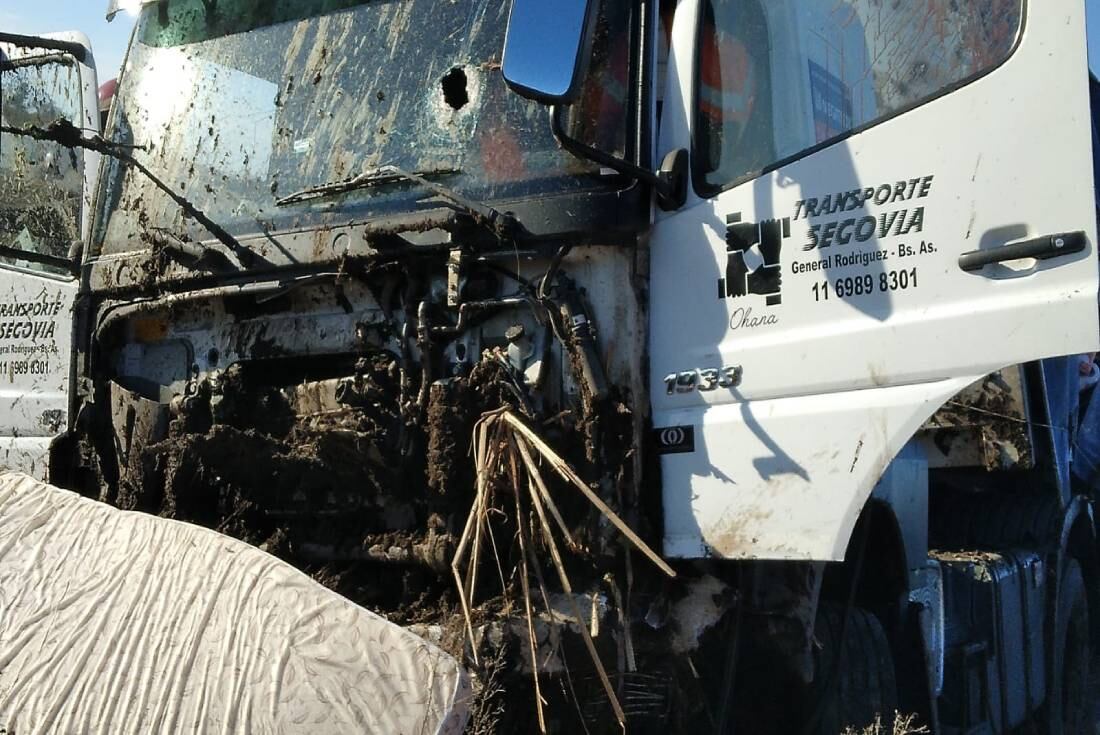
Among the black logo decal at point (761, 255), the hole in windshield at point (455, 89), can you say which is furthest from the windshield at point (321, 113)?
the black logo decal at point (761, 255)

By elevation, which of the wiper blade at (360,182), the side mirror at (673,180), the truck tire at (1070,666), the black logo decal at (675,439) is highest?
the wiper blade at (360,182)

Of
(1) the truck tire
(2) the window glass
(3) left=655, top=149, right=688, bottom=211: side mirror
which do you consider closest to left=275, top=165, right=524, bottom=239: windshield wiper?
(3) left=655, top=149, right=688, bottom=211: side mirror

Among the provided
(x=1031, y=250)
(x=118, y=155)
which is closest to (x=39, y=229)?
(x=118, y=155)

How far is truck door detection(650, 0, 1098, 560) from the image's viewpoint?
8.34 ft

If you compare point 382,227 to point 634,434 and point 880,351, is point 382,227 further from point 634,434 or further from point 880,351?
point 880,351

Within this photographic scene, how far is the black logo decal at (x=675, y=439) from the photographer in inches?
116

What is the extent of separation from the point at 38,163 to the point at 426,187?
74.7 inches

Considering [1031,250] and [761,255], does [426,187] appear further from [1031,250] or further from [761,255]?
[1031,250]

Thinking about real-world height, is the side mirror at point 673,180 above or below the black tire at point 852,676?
above

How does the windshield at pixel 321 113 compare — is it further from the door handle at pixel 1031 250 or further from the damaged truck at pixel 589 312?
the door handle at pixel 1031 250

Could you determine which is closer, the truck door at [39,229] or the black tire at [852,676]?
the black tire at [852,676]

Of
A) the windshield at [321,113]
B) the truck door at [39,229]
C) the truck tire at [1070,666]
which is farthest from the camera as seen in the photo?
the truck tire at [1070,666]

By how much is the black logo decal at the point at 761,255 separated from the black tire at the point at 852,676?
3.42 feet

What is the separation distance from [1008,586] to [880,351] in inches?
103
